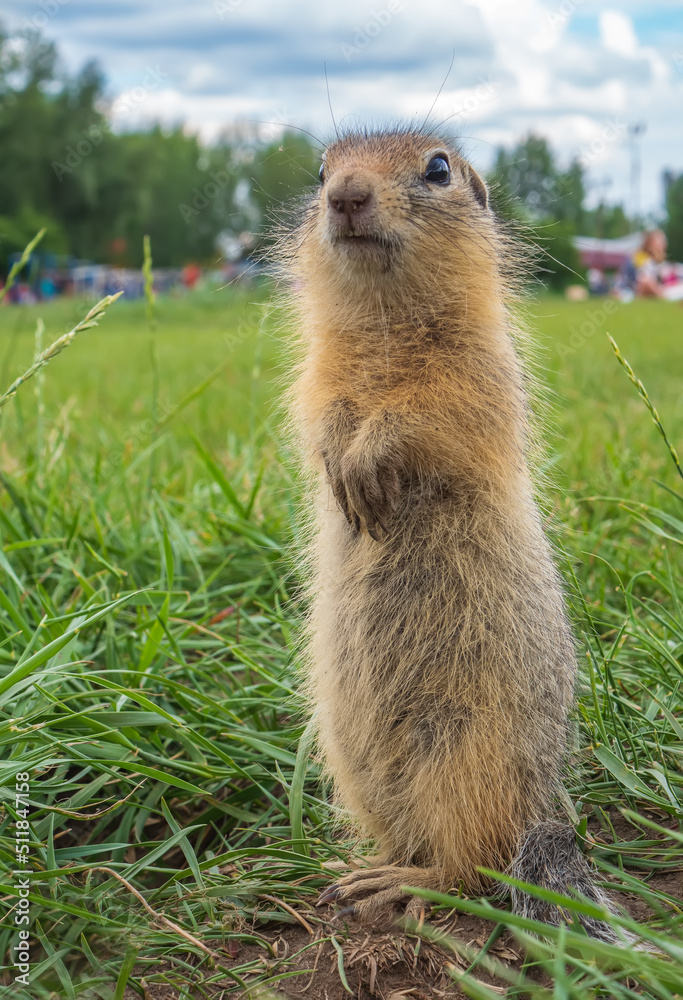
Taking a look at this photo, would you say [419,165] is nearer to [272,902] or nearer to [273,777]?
[273,777]

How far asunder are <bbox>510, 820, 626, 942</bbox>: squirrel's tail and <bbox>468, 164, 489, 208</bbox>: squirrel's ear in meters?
2.54

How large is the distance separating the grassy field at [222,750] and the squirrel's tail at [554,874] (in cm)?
9

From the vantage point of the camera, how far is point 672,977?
6.04ft

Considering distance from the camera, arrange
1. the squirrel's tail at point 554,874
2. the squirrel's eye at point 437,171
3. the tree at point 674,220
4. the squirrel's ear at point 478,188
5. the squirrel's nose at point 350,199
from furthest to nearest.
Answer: the tree at point 674,220
the squirrel's ear at point 478,188
the squirrel's eye at point 437,171
the squirrel's nose at point 350,199
the squirrel's tail at point 554,874

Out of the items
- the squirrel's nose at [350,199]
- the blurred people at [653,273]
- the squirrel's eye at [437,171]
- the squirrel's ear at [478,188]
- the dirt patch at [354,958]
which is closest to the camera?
the dirt patch at [354,958]

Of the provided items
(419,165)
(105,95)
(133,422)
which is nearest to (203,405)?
(133,422)

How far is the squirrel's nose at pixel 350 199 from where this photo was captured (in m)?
2.97

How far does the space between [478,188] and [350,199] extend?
3.31 feet

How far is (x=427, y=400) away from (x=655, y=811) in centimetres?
163

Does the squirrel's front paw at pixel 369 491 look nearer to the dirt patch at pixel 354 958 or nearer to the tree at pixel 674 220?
the dirt patch at pixel 354 958

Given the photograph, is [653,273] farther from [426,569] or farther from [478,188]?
[426,569]

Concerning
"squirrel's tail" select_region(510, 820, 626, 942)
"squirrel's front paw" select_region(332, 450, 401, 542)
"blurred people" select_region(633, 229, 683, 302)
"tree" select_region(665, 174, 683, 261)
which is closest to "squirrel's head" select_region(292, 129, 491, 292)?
"squirrel's front paw" select_region(332, 450, 401, 542)

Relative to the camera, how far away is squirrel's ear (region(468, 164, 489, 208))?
3704 mm

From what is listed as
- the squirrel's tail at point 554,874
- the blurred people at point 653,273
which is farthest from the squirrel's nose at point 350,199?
the blurred people at point 653,273
